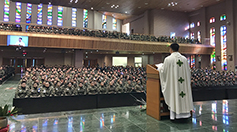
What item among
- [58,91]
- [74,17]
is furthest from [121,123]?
[74,17]

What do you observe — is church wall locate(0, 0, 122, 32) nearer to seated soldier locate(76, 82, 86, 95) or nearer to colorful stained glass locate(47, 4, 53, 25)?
colorful stained glass locate(47, 4, 53, 25)

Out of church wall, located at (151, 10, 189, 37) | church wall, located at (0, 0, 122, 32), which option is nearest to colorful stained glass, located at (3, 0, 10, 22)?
church wall, located at (0, 0, 122, 32)

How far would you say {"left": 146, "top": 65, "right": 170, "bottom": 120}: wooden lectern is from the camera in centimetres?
371

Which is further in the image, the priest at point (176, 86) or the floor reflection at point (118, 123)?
the priest at point (176, 86)

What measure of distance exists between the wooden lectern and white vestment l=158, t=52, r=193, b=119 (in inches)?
7.7

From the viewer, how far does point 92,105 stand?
17.4 ft

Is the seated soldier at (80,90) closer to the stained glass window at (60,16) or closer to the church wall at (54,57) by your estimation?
the church wall at (54,57)

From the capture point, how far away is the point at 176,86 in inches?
135

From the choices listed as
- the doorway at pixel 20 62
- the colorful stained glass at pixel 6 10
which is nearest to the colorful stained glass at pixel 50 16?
the colorful stained glass at pixel 6 10

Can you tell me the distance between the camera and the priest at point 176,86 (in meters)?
3.41

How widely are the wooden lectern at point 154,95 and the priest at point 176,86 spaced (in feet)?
0.64

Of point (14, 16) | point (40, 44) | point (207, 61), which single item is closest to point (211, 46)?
point (207, 61)

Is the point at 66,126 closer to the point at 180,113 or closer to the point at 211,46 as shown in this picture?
the point at 180,113

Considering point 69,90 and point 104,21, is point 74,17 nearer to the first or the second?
point 104,21
